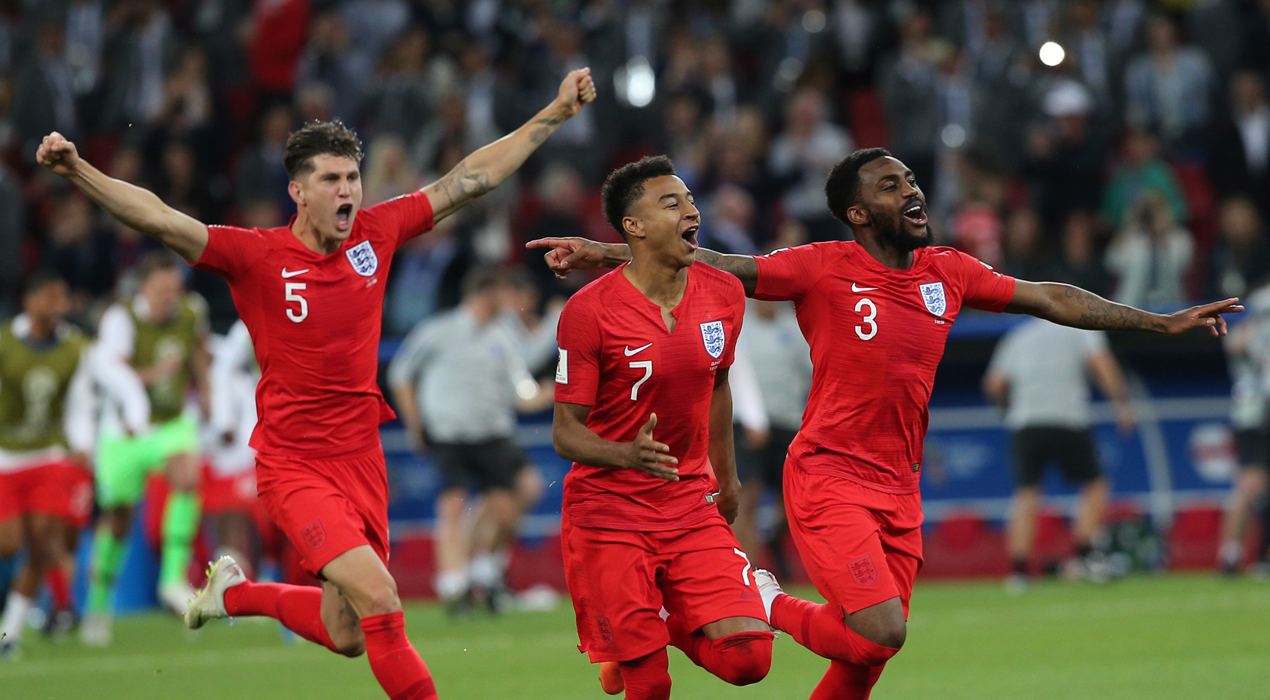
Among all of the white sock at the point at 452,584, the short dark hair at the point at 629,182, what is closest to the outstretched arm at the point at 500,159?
the short dark hair at the point at 629,182

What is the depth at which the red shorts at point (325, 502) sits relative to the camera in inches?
264

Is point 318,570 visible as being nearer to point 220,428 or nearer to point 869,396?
point 869,396

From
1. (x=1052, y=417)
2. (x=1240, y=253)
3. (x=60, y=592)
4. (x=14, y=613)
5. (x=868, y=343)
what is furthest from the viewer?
(x=1240, y=253)

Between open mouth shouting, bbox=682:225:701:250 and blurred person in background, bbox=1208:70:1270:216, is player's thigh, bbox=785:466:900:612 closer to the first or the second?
open mouth shouting, bbox=682:225:701:250

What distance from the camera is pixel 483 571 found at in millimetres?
13836

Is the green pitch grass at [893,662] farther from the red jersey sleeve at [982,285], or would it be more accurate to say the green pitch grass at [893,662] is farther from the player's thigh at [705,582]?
the red jersey sleeve at [982,285]

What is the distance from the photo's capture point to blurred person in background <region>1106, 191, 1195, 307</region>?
51.2ft

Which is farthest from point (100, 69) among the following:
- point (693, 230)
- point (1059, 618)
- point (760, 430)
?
point (693, 230)

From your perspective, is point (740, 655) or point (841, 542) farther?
point (841, 542)

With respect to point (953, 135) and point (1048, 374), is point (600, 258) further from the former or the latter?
point (953, 135)

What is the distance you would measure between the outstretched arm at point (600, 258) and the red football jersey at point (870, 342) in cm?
6

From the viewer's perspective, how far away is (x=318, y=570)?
6691mm

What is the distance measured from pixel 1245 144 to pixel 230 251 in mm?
13382

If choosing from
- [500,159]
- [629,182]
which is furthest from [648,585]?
[500,159]
